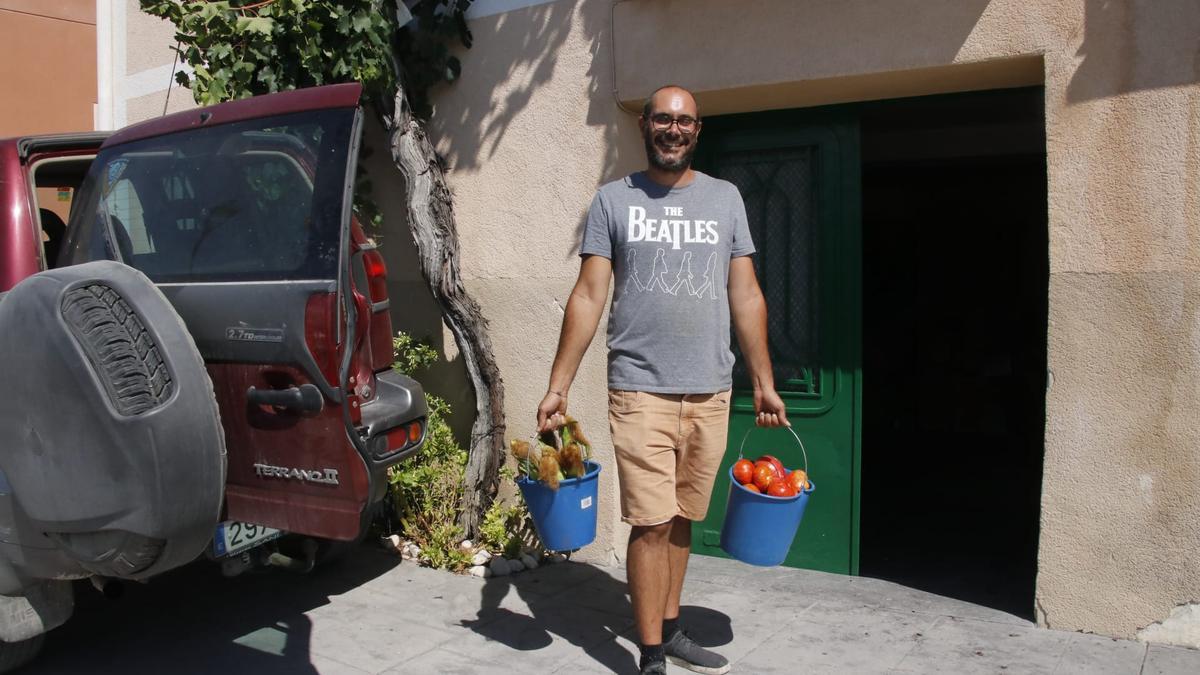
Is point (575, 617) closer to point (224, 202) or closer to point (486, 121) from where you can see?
point (224, 202)

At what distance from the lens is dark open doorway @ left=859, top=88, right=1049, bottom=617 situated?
6.92 meters

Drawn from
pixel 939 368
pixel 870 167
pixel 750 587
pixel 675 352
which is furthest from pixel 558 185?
pixel 939 368

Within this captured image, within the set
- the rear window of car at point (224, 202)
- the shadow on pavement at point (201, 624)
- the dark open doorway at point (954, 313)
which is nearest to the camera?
Answer: the rear window of car at point (224, 202)

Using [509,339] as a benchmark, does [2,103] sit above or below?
above

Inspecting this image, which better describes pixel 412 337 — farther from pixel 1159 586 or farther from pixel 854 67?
pixel 1159 586

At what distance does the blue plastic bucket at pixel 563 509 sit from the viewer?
3.73m

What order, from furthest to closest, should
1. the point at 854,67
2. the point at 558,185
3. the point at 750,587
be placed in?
the point at 558,185, the point at 750,587, the point at 854,67

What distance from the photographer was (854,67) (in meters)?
4.33

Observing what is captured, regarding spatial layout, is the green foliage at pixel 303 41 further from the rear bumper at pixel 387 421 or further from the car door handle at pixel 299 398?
the car door handle at pixel 299 398

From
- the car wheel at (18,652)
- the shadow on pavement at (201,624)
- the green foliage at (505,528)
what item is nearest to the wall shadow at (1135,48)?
the green foliage at (505,528)

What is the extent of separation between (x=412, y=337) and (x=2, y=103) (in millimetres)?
6415

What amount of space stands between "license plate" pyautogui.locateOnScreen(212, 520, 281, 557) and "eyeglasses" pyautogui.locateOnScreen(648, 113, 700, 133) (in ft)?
6.22

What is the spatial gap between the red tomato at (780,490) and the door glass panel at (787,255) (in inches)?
52.6

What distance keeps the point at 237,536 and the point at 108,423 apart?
0.72m
